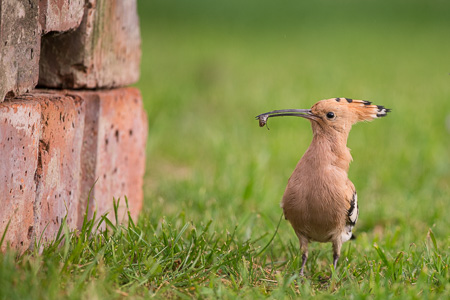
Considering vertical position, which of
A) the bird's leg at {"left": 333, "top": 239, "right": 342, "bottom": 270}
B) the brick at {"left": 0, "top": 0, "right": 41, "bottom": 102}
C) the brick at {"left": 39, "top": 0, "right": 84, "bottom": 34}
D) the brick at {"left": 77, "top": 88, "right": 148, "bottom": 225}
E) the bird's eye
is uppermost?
the brick at {"left": 39, "top": 0, "right": 84, "bottom": 34}

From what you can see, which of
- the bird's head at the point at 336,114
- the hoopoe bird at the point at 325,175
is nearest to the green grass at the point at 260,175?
the hoopoe bird at the point at 325,175

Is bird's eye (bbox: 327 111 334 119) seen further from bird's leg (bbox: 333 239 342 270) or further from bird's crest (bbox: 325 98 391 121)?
bird's leg (bbox: 333 239 342 270)

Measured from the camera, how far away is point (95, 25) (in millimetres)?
3705

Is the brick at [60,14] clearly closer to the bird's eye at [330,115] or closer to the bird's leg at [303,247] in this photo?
the bird's eye at [330,115]

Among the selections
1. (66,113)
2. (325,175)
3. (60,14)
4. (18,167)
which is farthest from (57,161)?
(325,175)

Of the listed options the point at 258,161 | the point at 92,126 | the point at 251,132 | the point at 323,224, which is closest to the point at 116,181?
the point at 92,126

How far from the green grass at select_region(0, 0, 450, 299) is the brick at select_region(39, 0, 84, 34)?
3.23ft

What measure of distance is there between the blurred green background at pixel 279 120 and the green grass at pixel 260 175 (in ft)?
0.07

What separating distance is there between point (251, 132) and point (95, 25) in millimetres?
3525

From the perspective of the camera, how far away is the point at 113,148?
12.9 ft

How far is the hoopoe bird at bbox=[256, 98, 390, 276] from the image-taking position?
135 inches

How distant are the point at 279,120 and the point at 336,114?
12.7 ft

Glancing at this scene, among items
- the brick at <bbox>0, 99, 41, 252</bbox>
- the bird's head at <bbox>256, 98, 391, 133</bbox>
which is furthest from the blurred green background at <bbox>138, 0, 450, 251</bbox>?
the brick at <bbox>0, 99, 41, 252</bbox>

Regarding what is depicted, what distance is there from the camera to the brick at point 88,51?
366 centimetres
